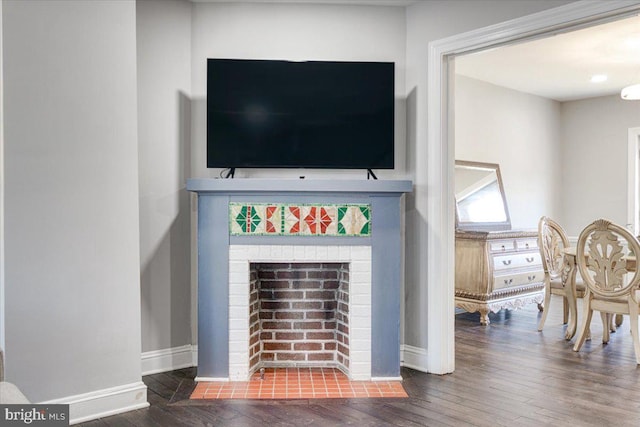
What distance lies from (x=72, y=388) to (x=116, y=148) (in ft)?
4.18

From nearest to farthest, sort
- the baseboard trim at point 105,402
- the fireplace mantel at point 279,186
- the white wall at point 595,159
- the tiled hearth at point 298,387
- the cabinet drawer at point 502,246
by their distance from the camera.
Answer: the baseboard trim at point 105,402 → the tiled hearth at point 298,387 → the fireplace mantel at point 279,186 → the cabinet drawer at point 502,246 → the white wall at point 595,159

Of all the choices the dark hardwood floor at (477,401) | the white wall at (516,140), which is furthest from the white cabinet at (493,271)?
the dark hardwood floor at (477,401)

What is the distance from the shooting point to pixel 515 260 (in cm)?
521

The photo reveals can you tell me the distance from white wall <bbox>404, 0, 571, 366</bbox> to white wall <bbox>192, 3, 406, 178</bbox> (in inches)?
4.1

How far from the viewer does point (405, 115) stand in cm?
364

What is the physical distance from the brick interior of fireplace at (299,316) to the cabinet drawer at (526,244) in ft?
8.58

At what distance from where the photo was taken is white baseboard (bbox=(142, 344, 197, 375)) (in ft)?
11.2

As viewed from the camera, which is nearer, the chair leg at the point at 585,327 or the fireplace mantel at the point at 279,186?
the fireplace mantel at the point at 279,186

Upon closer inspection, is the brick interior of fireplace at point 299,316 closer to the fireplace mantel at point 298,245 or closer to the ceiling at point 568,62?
the fireplace mantel at point 298,245

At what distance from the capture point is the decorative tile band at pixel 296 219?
3.20 m

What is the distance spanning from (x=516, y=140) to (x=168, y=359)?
4861 mm

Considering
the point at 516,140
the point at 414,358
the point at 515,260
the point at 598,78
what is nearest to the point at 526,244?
the point at 515,260

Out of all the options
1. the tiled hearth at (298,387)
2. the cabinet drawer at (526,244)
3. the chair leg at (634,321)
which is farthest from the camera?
the cabinet drawer at (526,244)

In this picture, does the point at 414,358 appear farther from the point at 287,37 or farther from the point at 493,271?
the point at 287,37
